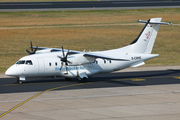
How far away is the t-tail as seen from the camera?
32.5 metres

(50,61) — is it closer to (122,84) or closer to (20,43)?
(122,84)

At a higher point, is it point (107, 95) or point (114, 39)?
point (114, 39)

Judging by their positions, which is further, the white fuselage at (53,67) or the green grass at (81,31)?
the green grass at (81,31)

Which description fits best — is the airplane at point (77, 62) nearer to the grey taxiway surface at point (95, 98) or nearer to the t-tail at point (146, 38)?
the t-tail at point (146, 38)

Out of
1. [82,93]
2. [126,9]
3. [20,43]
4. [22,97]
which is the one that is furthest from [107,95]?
[126,9]

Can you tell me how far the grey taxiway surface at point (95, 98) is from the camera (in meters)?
18.8

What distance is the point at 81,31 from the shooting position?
2484 inches

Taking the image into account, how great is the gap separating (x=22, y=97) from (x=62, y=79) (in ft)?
29.2

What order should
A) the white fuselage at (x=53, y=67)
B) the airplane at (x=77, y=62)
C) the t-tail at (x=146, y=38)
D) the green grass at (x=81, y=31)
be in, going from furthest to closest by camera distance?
the green grass at (x=81, y=31)
the t-tail at (x=146, y=38)
the airplane at (x=77, y=62)
the white fuselage at (x=53, y=67)

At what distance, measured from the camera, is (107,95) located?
2420 cm

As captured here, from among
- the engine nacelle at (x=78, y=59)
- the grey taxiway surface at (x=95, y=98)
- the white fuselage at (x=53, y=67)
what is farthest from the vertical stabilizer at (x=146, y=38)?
the engine nacelle at (x=78, y=59)

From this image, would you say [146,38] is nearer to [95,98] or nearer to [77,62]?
[77,62]

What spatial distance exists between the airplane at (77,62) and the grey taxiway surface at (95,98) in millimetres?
1198

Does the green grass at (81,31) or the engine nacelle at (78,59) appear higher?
the green grass at (81,31)
